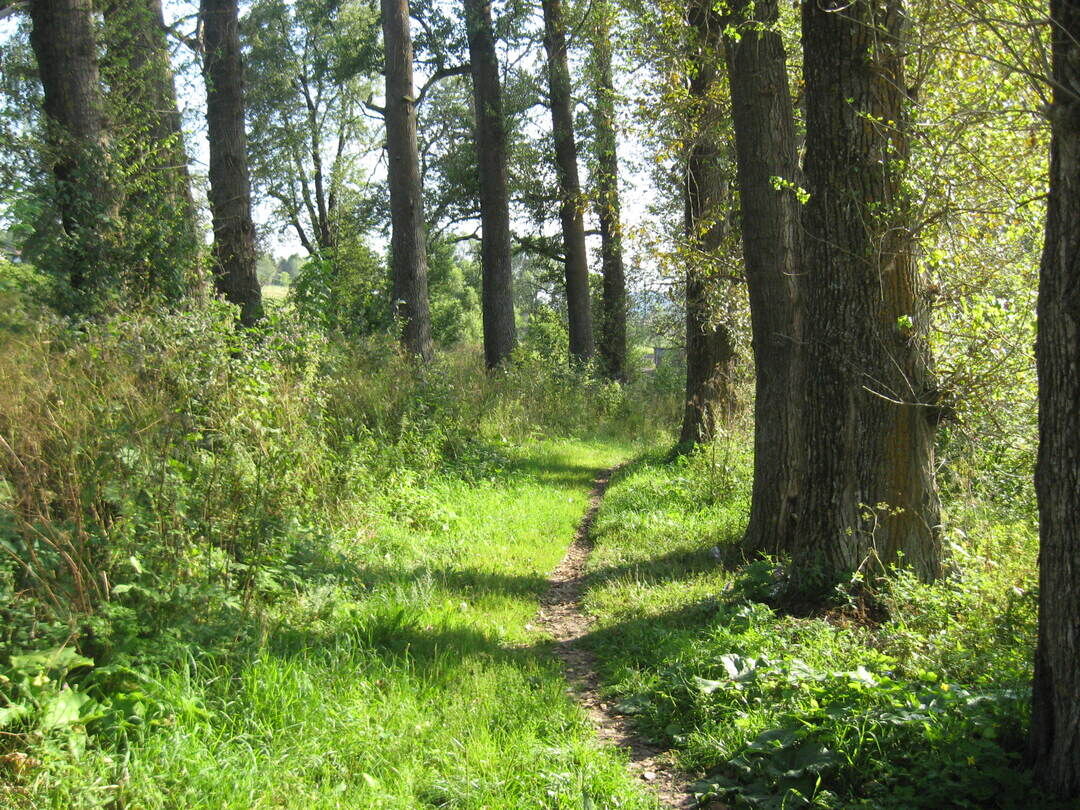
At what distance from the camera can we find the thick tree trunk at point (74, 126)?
352 inches

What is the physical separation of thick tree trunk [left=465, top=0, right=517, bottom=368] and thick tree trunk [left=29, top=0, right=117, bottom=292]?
940 cm

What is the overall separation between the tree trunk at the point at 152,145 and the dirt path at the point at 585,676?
6.18m

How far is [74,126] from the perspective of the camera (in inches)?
356

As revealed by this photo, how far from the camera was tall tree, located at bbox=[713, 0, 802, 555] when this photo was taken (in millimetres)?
6977

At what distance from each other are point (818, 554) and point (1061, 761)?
2.73 meters

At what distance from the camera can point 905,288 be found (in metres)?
5.43

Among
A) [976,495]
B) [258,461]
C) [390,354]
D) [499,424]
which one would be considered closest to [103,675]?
[258,461]

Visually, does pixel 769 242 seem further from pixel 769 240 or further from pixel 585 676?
pixel 585 676

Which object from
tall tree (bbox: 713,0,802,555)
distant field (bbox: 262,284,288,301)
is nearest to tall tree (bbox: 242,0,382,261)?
distant field (bbox: 262,284,288,301)

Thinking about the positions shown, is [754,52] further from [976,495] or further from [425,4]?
[425,4]

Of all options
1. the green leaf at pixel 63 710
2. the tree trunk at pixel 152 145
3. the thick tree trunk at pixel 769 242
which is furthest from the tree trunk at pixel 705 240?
the green leaf at pixel 63 710

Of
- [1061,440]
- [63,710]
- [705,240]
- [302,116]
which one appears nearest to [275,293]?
[302,116]

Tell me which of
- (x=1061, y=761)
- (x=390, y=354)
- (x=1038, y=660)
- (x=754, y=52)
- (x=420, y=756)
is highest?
(x=754, y=52)

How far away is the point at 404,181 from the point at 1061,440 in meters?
12.4
